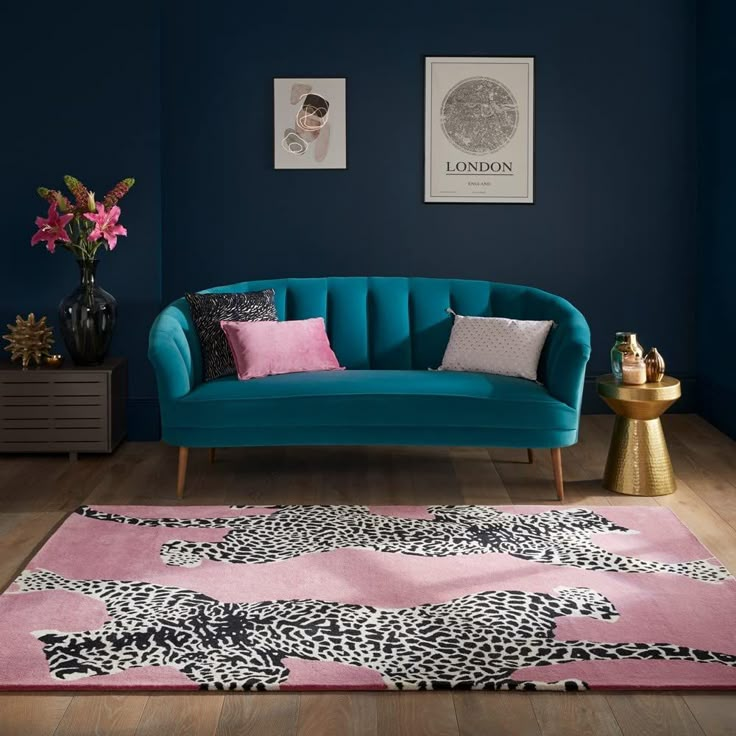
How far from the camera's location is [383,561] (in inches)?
144

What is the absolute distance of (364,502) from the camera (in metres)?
4.46

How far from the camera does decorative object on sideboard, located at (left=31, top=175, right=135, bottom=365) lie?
5.11 metres

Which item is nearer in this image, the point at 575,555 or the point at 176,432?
the point at 575,555

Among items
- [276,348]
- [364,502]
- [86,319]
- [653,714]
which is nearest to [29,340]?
[86,319]

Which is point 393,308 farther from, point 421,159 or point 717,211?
point 717,211

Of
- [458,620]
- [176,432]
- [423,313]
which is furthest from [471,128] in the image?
[458,620]

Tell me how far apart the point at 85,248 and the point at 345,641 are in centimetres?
290

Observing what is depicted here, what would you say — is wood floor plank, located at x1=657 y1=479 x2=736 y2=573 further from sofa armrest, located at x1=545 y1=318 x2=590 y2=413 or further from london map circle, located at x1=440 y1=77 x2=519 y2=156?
london map circle, located at x1=440 y1=77 x2=519 y2=156

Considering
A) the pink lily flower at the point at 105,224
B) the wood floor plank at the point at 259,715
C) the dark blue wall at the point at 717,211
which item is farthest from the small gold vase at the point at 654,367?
→ the pink lily flower at the point at 105,224

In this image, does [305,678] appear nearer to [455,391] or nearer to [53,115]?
[455,391]

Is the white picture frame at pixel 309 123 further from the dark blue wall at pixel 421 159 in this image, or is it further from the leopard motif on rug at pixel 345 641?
the leopard motif on rug at pixel 345 641

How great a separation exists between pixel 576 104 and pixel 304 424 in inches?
110

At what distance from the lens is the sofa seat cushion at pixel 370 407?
450 cm

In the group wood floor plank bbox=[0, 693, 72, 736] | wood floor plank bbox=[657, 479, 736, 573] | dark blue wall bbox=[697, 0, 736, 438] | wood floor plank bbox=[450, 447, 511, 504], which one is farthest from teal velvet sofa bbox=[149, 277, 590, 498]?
wood floor plank bbox=[0, 693, 72, 736]
